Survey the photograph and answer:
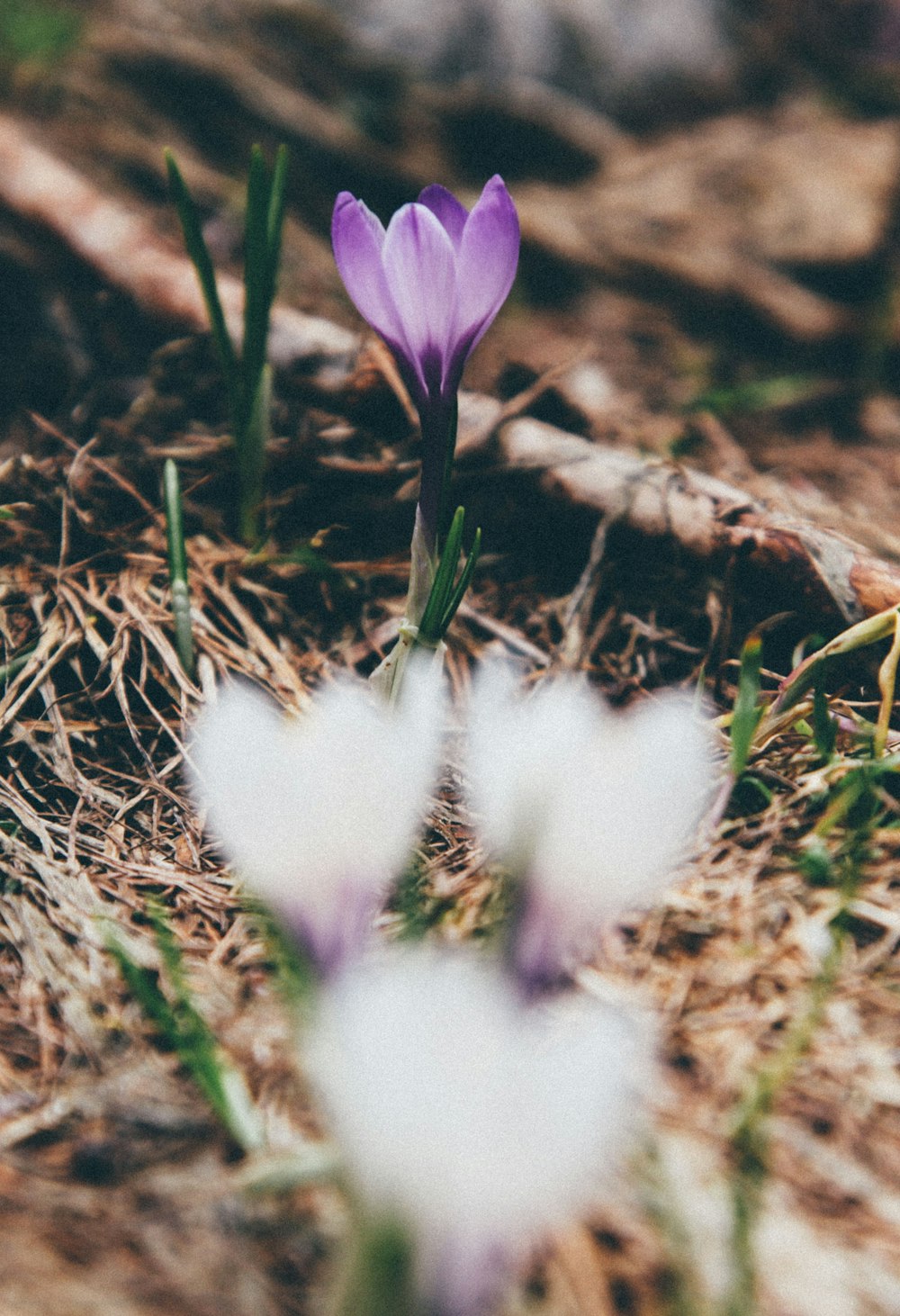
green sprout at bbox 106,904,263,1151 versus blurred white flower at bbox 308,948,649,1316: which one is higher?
blurred white flower at bbox 308,948,649,1316

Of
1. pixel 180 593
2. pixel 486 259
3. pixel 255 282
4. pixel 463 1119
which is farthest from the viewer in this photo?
pixel 255 282

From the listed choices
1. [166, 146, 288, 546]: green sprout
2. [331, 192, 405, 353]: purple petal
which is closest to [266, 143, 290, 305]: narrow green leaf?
[166, 146, 288, 546]: green sprout

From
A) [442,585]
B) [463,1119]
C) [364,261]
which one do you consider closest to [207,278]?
[364,261]

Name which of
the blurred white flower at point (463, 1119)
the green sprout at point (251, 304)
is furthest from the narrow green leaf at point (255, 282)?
the blurred white flower at point (463, 1119)

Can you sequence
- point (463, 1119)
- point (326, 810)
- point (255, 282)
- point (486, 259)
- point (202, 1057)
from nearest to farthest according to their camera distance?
point (463, 1119), point (202, 1057), point (326, 810), point (486, 259), point (255, 282)

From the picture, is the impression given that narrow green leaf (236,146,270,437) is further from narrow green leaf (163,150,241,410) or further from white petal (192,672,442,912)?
white petal (192,672,442,912)

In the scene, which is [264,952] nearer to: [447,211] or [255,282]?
[447,211]
